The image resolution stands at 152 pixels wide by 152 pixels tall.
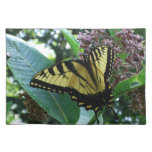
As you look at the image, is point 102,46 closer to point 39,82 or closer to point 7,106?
point 39,82

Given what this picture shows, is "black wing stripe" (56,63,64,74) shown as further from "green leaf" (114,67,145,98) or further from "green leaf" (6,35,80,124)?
"green leaf" (114,67,145,98)

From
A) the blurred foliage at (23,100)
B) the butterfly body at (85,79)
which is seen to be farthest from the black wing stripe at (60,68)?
the blurred foliage at (23,100)

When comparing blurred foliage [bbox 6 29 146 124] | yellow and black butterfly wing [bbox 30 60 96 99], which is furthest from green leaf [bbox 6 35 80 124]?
blurred foliage [bbox 6 29 146 124]

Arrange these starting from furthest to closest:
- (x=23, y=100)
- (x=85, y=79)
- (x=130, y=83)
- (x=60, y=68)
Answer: (x=23, y=100) < (x=85, y=79) < (x=60, y=68) < (x=130, y=83)

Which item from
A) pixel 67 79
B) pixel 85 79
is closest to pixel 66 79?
pixel 67 79

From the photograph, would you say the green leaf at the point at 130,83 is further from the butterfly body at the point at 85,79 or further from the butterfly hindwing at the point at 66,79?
the butterfly hindwing at the point at 66,79

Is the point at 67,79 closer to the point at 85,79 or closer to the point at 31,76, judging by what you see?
the point at 85,79
